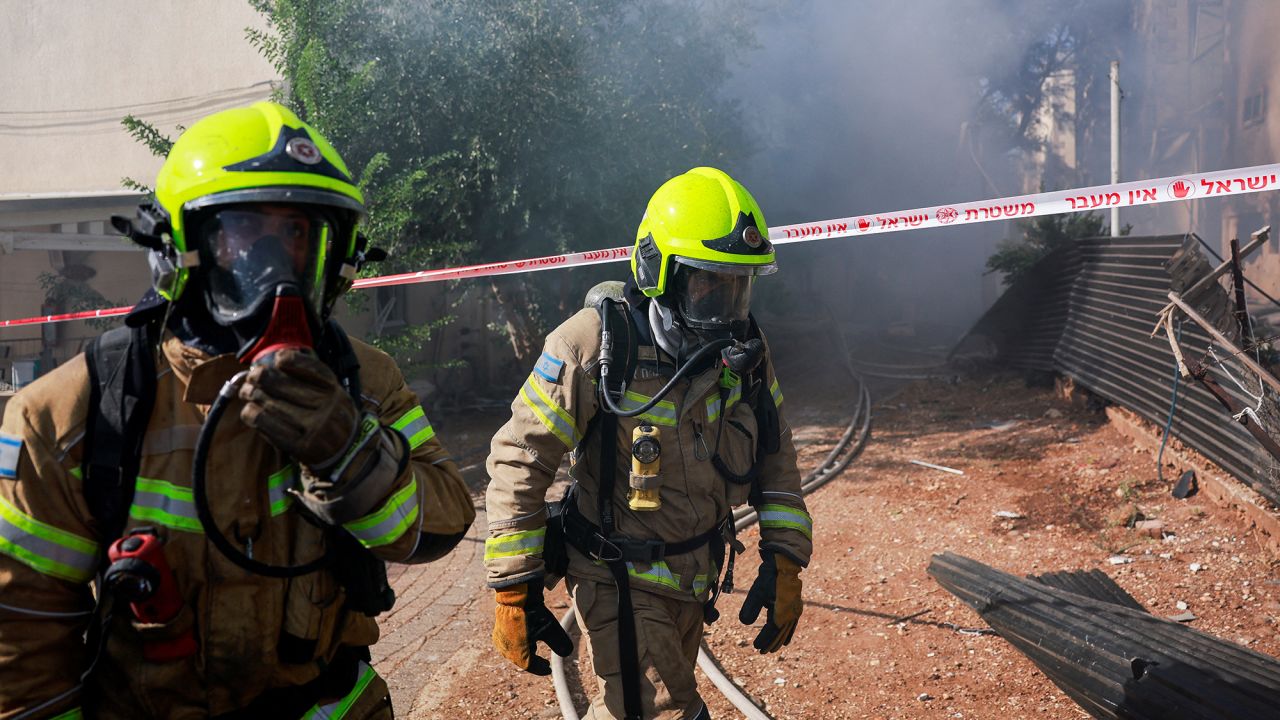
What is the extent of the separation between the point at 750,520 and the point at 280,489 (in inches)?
216

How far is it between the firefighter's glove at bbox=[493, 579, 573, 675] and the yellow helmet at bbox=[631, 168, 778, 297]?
1082 millimetres

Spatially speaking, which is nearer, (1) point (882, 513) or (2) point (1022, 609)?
(2) point (1022, 609)

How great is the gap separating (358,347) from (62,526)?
718mm

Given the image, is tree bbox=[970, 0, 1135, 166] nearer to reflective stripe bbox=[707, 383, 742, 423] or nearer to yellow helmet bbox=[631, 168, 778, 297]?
yellow helmet bbox=[631, 168, 778, 297]

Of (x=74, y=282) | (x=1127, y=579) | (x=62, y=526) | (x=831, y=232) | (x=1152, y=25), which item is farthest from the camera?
(x=1152, y=25)

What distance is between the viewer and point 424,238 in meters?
11.5

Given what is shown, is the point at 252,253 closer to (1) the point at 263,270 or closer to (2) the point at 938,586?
(1) the point at 263,270

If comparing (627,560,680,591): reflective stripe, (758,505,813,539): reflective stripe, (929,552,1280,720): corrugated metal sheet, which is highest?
(758,505,813,539): reflective stripe

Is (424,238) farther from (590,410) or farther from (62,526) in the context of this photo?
(62,526)

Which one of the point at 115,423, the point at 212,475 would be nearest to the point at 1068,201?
the point at 212,475

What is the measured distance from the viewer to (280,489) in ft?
5.94

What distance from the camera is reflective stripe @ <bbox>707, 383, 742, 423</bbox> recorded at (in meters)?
3.13

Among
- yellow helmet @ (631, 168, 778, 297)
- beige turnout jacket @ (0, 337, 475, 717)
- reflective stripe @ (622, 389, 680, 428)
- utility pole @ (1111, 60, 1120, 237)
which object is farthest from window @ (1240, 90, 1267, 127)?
beige turnout jacket @ (0, 337, 475, 717)

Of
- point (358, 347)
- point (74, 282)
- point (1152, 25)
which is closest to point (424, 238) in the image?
point (74, 282)
